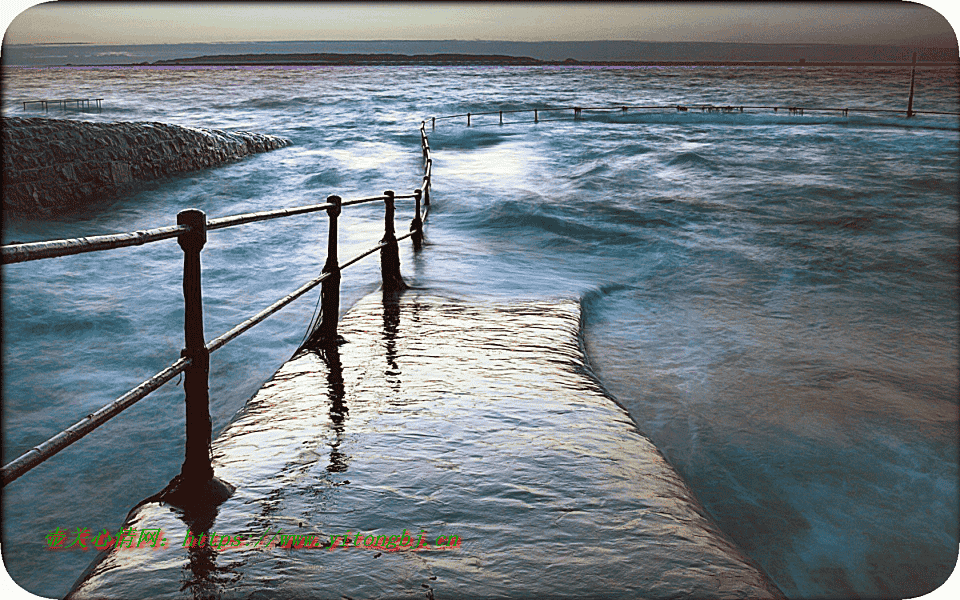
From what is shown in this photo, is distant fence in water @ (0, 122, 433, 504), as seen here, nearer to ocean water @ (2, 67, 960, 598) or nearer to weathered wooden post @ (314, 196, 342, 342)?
weathered wooden post @ (314, 196, 342, 342)

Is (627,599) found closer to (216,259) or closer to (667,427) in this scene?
(667,427)

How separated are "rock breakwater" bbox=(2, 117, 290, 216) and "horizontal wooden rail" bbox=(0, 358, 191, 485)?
13202 mm

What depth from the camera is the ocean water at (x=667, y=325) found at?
414 centimetres

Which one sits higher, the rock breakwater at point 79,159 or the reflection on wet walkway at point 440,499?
the rock breakwater at point 79,159

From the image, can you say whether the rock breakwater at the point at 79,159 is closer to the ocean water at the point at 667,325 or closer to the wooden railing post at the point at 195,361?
the ocean water at the point at 667,325

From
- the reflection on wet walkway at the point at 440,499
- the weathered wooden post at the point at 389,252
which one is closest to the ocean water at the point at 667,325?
the weathered wooden post at the point at 389,252

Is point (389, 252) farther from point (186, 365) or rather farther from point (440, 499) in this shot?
point (440, 499)

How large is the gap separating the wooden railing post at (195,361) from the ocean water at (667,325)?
A: 6.64 feet

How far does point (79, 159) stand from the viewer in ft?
48.0

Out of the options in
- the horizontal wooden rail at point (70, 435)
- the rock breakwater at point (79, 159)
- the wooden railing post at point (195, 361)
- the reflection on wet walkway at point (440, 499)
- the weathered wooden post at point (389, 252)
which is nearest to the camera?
the horizontal wooden rail at point (70, 435)

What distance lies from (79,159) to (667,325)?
44.2 ft

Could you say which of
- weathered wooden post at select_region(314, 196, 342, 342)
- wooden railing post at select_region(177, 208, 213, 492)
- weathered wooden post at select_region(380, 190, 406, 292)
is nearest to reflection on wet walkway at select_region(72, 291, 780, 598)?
wooden railing post at select_region(177, 208, 213, 492)

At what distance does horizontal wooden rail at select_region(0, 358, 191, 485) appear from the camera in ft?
5.58

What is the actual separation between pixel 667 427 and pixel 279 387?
109 inches
